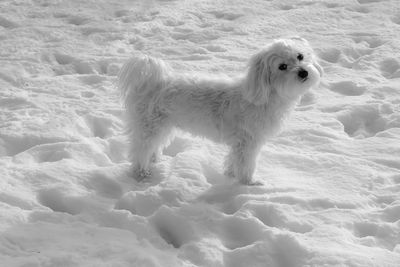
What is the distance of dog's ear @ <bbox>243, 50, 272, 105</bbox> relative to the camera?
427 cm

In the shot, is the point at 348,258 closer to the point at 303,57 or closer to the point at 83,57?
the point at 303,57

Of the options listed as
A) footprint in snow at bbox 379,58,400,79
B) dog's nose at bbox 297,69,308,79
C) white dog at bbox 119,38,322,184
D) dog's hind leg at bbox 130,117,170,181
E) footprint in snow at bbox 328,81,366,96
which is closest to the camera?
dog's nose at bbox 297,69,308,79

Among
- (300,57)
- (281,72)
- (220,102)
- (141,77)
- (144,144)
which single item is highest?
(300,57)

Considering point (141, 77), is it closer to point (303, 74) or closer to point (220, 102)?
point (220, 102)

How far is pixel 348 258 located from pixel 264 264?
0.58 metres

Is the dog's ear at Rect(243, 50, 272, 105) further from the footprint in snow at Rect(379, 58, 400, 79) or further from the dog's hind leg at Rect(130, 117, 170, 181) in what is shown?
the footprint in snow at Rect(379, 58, 400, 79)

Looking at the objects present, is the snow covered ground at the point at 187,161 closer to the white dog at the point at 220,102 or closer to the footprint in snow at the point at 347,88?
the footprint in snow at the point at 347,88

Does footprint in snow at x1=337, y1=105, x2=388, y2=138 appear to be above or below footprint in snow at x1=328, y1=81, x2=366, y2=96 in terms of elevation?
below

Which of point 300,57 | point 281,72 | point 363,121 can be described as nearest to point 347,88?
point 363,121

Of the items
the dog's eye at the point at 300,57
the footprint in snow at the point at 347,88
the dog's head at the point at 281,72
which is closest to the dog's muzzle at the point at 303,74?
the dog's head at the point at 281,72

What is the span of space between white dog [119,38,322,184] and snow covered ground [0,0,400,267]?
395 millimetres

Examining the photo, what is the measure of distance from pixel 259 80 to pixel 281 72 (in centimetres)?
19

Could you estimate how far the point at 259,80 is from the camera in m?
4.28

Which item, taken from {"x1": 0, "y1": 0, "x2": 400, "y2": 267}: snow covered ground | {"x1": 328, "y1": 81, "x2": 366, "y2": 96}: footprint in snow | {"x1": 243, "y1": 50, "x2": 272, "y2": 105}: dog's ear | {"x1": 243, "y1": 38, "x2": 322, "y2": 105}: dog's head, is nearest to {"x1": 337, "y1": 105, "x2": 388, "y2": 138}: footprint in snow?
{"x1": 0, "y1": 0, "x2": 400, "y2": 267}: snow covered ground
